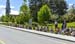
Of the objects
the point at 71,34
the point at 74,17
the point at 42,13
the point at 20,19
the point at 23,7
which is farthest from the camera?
the point at 74,17

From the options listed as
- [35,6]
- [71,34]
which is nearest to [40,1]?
[35,6]

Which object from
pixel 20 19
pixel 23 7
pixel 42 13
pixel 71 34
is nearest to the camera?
pixel 71 34

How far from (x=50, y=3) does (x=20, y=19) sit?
5887 centimetres

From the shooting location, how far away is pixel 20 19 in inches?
2458

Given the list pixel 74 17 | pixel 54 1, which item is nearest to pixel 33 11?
pixel 54 1

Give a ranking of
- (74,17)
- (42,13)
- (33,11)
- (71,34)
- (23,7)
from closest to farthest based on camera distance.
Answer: (71,34) → (23,7) → (42,13) → (74,17) → (33,11)

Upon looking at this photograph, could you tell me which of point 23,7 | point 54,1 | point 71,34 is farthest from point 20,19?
point 54,1

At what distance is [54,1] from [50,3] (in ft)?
7.23

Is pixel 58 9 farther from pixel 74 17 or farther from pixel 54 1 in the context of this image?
pixel 74 17

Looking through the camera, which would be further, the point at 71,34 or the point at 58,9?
the point at 58,9

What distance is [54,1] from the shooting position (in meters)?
121

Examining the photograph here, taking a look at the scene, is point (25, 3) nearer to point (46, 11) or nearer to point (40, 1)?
point (46, 11)

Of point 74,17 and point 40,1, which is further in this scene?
point 40,1

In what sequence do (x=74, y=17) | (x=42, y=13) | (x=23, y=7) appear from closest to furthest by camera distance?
(x=23, y=7) → (x=42, y=13) → (x=74, y=17)
